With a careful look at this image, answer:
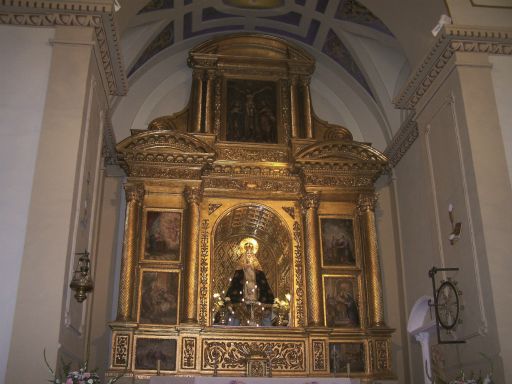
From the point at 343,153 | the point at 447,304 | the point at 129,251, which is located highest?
the point at 343,153

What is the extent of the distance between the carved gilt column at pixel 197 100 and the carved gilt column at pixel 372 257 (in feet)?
10.1

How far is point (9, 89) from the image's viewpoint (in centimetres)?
662

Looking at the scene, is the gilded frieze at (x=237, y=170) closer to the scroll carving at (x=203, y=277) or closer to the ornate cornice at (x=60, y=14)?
the scroll carving at (x=203, y=277)

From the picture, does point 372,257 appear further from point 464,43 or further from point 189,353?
point 464,43

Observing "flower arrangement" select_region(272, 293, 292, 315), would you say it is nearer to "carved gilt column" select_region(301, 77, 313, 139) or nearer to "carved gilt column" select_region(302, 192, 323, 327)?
"carved gilt column" select_region(302, 192, 323, 327)

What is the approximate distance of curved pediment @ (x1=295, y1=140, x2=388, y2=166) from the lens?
32.9 feet

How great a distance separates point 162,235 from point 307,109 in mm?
3512

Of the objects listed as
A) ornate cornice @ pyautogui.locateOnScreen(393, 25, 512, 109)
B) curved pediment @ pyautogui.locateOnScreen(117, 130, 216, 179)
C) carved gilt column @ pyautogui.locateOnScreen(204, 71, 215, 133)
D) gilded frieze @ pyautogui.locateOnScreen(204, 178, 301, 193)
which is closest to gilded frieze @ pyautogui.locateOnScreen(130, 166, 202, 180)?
curved pediment @ pyautogui.locateOnScreen(117, 130, 216, 179)

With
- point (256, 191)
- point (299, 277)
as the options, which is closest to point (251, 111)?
point (256, 191)

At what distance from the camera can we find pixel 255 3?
35.3ft

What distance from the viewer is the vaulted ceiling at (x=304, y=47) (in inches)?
405

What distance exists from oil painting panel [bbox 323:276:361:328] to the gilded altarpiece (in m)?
0.02

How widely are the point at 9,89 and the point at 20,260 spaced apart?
194 cm

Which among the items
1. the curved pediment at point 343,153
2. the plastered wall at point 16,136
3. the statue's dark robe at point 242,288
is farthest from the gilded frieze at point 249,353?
the plastered wall at point 16,136
